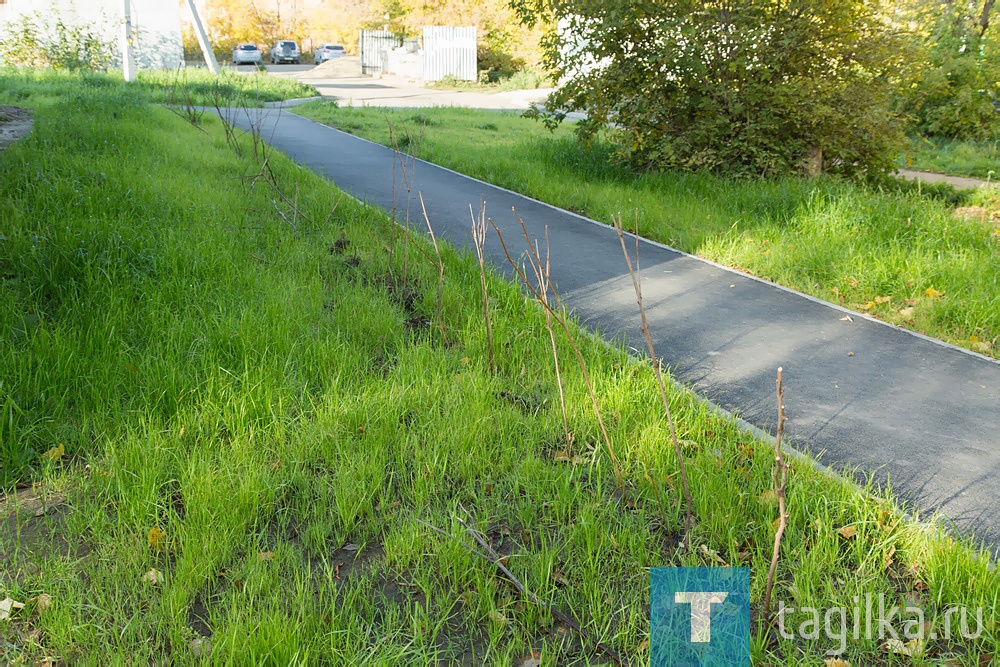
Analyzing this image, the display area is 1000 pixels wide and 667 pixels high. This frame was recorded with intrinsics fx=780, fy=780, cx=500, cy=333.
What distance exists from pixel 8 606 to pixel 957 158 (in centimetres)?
1769

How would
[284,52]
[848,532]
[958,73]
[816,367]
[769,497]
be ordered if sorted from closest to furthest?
1. [848,532]
2. [769,497]
3. [816,367]
4. [958,73]
5. [284,52]

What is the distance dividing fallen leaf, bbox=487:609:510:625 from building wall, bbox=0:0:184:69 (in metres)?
33.5

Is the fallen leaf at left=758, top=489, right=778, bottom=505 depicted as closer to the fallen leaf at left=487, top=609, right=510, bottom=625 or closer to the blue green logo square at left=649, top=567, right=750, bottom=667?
the blue green logo square at left=649, top=567, right=750, bottom=667

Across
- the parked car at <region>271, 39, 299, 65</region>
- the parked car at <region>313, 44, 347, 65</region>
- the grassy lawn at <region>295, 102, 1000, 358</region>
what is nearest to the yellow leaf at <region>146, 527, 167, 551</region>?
the grassy lawn at <region>295, 102, 1000, 358</region>

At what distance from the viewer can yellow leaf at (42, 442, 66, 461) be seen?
3855 mm

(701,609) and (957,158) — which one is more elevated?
(957,158)

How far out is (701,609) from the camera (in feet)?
10.1

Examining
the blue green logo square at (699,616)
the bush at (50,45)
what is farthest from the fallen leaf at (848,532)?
the bush at (50,45)

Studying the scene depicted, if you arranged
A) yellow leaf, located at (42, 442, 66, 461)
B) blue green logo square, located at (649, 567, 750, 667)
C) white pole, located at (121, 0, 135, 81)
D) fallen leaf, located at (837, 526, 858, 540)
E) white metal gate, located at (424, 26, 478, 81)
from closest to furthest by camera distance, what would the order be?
blue green logo square, located at (649, 567, 750, 667)
fallen leaf, located at (837, 526, 858, 540)
yellow leaf, located at (42, 442, 66, 461)
white pole, located at (121, 0, 135, 81)
white metal gate, located at (424, 26, 478, 81)

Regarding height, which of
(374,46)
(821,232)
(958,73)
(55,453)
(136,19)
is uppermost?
(374,46)

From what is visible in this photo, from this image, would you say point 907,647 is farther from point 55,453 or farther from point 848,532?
point 55,453

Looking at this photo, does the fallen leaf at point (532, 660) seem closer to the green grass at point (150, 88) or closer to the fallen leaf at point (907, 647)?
the fallen leaf at point (907, 647)

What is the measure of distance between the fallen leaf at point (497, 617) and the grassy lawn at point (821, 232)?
4842 millimetres

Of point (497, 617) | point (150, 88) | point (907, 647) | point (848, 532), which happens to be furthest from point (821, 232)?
point (150, 88)
